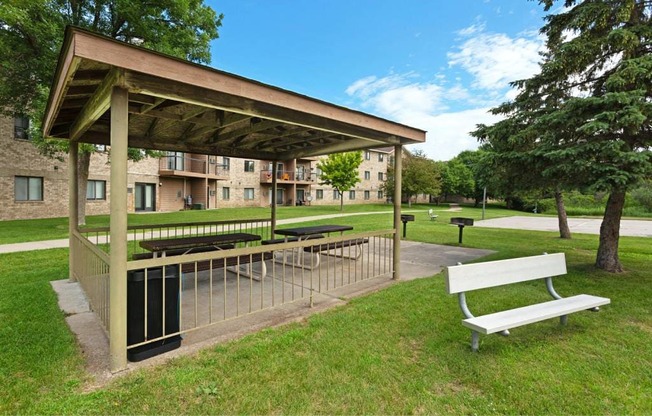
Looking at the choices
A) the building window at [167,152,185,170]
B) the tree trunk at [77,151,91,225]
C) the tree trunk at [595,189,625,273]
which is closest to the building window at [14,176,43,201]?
the tree trunk at [77,151,91,225]

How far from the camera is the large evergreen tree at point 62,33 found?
1172 cm

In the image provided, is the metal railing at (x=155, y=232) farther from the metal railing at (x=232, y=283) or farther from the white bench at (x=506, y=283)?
the white bench at (x=506, y=283)

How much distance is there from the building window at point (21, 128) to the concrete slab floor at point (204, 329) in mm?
16776

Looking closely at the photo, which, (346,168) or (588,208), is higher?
(346,168)

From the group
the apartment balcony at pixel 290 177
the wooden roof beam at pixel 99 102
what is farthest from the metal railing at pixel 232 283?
the apartment balcony at pixel 290 177

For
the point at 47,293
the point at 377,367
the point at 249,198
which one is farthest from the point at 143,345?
the point at 249,198

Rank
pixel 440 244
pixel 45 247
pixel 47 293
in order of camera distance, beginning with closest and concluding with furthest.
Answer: pixel 47 293, pixel 45 247, pixel 440 244

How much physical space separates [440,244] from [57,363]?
34.1ft

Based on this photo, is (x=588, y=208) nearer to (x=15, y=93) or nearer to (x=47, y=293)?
(x=47, y=293)

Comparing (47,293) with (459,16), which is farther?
(459,16)

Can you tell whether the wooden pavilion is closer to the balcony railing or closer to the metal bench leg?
the metal bench leg

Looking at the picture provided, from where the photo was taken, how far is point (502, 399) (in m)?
2.74

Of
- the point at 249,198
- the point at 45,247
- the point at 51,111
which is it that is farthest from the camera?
the point at 249,198

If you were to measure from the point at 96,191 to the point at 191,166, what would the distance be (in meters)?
8.25
